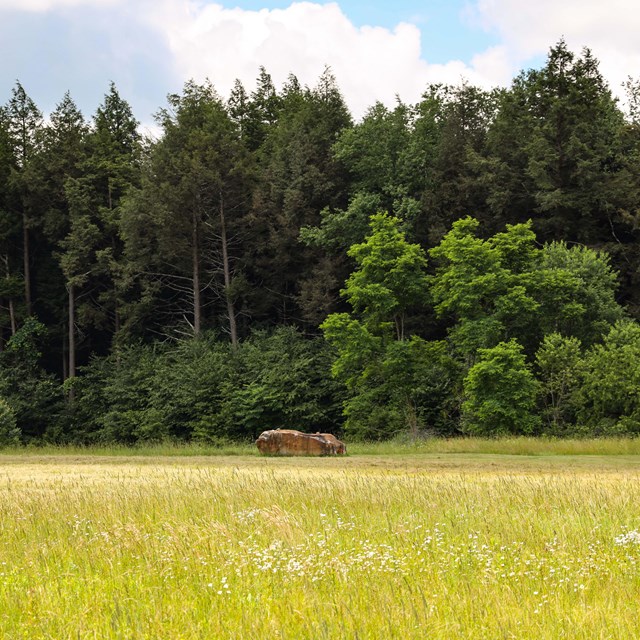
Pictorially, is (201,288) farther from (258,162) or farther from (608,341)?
(608,341)

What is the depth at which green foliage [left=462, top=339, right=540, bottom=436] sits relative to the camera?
129ft

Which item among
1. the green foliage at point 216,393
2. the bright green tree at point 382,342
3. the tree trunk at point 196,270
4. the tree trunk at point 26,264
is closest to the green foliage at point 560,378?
the bright green tree at point 382,342

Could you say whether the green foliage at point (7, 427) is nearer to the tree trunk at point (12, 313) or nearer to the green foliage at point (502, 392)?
the tree trunk at point (12, 313)

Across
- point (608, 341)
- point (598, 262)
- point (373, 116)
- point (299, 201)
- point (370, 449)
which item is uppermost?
point (373, 116)

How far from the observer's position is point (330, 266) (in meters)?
54.5

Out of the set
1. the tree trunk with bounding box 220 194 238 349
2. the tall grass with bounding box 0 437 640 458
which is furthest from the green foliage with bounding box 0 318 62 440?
the tall grass with bounding box 0 437 640 458

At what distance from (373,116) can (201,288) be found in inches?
766

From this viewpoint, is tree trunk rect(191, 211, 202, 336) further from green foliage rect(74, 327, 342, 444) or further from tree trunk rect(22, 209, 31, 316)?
tree trunk rect(22, 209, 31, 316)

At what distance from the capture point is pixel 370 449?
36156 mm

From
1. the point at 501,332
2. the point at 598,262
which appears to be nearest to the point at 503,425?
the point at 501,332

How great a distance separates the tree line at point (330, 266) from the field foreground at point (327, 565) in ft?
96.2

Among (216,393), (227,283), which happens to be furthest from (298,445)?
(227,283)

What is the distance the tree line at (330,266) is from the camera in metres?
42.8

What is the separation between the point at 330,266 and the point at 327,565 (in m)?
47.5
